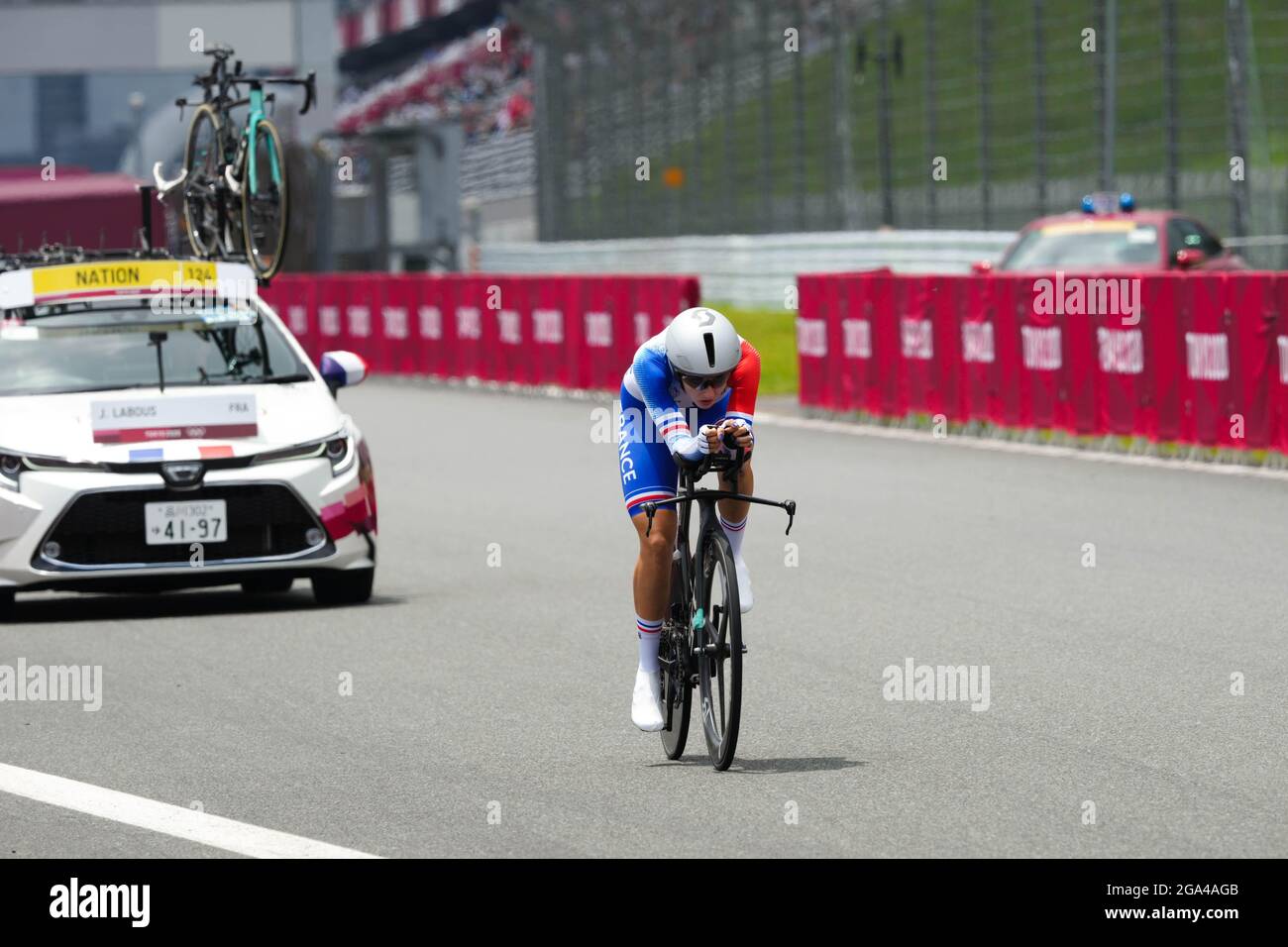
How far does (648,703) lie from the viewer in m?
8.27

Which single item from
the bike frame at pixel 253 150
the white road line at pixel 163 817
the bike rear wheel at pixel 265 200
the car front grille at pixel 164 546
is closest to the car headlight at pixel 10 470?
the car front grille at pixel 164 546

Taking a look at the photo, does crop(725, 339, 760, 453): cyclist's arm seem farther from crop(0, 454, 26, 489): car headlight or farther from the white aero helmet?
crop(0, 454, 26, 489): car headlight

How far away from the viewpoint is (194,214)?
1530cm

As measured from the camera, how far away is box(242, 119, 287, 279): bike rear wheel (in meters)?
14.3

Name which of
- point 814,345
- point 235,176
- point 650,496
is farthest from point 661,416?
point 814,345

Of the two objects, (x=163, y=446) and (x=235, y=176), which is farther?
(x=235, y=176)

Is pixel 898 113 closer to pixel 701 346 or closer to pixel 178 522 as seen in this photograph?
pixel 178 522

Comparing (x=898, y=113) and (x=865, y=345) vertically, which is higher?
(x=898, y=113)

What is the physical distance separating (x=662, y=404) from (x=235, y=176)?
24.2 ft

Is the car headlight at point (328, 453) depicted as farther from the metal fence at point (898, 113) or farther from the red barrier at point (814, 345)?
the metal fence at point (898, 113)

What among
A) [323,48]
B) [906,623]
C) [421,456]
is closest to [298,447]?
[906,623]

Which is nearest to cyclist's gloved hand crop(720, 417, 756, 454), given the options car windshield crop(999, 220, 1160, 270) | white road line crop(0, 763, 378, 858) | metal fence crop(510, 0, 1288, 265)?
white road line crop(0, 763, 378, 858)
